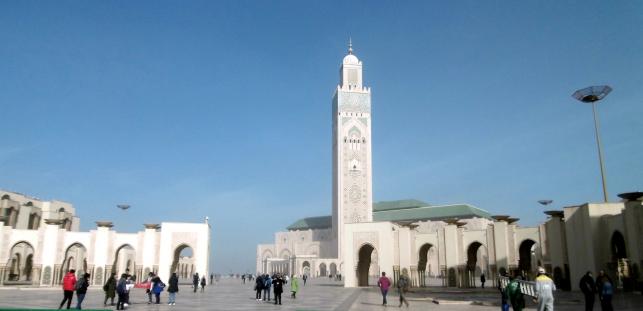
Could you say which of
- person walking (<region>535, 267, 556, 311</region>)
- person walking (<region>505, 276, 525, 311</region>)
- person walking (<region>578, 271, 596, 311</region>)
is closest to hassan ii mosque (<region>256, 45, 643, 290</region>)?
person walking (<region>578, 271, 596, 311</region>)

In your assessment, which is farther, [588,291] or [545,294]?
[588,291]

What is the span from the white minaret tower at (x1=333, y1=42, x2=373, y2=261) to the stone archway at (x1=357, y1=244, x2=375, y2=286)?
23.1 meters

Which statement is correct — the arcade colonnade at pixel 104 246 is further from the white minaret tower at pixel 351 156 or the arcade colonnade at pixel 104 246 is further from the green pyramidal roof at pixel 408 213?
the green pyramidal roof at pixel 408 213

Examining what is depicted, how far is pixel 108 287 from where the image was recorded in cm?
1338

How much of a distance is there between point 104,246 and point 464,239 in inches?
733

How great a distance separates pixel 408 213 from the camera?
6231cm

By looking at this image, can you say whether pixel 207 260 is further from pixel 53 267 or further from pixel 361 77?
pixel 361 77

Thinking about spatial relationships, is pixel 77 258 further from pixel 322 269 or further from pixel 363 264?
pixel 322 269

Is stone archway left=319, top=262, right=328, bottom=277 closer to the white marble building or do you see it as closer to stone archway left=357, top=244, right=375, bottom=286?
stone archway left=357, top=244, right=375, bottom=286

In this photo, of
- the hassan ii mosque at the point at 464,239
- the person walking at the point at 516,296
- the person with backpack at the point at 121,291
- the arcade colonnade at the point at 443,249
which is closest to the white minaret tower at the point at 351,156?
the hassan ii mosque at the point at 464,239

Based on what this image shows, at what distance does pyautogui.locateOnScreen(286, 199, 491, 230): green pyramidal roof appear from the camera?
57.7m

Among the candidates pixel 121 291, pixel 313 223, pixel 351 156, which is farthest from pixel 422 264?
pixel 313 223

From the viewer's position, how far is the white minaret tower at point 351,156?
5328cm

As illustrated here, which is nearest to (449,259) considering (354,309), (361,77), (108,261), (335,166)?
(354,309)
